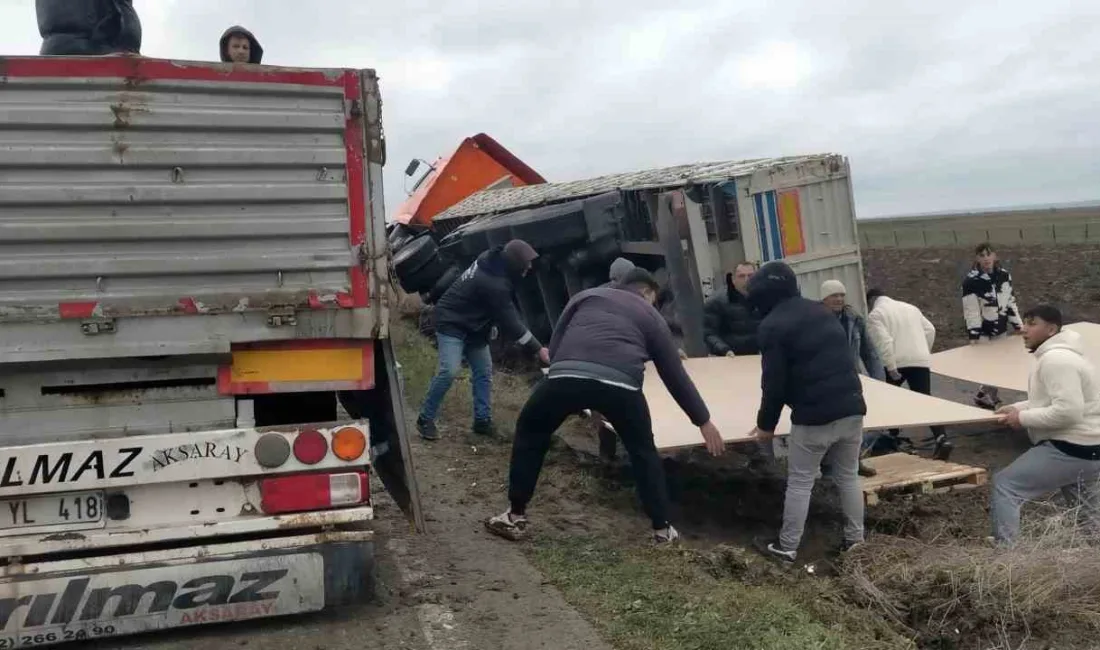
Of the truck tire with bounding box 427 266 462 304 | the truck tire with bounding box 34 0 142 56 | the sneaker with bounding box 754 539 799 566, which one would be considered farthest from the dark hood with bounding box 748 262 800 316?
the truck tire with bounding box 427 266 462 304

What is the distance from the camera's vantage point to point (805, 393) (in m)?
5.33

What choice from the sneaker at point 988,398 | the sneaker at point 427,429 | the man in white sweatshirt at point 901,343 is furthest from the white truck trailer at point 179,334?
the sneaker at point 988,398

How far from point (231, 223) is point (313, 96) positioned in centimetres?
64

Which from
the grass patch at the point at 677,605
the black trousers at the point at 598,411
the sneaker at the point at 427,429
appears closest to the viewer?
the grass patch at the point at 677,605

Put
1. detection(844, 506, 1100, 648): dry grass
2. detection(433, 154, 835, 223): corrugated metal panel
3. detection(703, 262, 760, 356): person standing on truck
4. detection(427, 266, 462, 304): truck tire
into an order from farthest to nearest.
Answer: detection(427, 266, 462, 304): truck tire < detection(433, 154, 835, 223): corrugated metal panel < detection(703, 262, 760, 356): person standing on truck < detection(844, 506, 1100, 648): dry grass

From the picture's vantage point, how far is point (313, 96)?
13.9 ft

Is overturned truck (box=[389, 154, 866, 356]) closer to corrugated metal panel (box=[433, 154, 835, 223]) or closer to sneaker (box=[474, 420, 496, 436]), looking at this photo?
corrugated metal panel (box=[433, 154, 835, 223])

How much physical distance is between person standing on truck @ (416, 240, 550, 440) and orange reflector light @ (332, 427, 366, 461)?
2.90 metres

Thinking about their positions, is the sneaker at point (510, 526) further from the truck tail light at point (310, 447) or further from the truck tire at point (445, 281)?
the truck tire at point (445, 281)

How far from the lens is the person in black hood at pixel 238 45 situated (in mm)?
5223

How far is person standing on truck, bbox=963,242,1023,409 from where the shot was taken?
9.02 m

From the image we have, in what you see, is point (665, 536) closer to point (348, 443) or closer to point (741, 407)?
point (741, 407)

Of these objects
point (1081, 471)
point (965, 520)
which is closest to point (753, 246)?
point (965, 520)

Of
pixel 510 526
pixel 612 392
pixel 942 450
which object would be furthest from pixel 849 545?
pixel 942 450
